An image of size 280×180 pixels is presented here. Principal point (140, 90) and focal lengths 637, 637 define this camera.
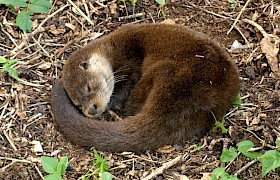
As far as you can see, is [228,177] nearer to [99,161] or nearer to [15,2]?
[99,161]

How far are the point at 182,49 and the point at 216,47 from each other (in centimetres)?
22

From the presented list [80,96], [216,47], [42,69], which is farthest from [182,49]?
[42,69]

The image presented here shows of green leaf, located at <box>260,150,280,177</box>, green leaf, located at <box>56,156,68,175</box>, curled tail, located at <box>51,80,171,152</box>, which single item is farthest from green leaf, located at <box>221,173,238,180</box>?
green leaf, located at <box>56,156,68,175</box>

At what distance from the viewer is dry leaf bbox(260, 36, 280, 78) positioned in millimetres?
4389

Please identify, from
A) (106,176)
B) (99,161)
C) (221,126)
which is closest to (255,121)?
(221,126)

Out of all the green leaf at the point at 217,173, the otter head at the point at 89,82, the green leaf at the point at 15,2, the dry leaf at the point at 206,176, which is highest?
the green leaf at the point at 15,2

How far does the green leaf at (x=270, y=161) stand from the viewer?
3.35 meters

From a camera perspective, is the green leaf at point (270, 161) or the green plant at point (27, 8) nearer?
the green leaf at point (270, 161)

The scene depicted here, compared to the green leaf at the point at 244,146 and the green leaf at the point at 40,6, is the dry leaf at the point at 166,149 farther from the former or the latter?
the green leaf at the point at 40,6

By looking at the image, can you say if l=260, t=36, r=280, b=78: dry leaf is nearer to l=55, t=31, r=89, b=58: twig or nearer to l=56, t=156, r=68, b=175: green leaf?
l=55, t=31, r=89, b=58: twig

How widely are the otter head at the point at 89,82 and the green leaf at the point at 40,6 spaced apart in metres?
0.46

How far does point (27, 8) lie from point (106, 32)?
61 centimetres

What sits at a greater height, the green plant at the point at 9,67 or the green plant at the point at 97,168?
the green plant at the point at 9,67

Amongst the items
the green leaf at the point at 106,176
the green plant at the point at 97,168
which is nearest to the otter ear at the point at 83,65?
the green plant at the point at 97,168
